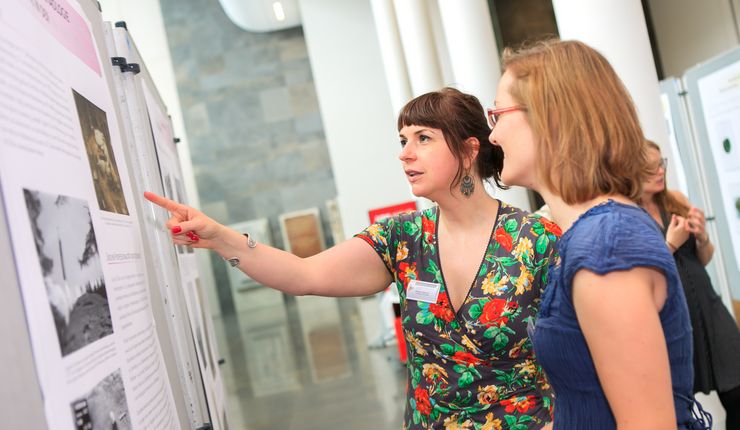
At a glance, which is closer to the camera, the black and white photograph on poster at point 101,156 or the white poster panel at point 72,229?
the white poster panel at point 72,229

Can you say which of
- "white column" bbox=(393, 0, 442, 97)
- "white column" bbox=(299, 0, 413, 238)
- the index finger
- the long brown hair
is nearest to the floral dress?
the index finger

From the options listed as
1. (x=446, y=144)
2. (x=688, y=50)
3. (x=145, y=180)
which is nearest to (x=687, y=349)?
(x=446, y=144)

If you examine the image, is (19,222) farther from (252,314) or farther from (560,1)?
(252,314)

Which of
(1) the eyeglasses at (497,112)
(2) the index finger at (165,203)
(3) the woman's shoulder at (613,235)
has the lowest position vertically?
(3) the woman's shoulder at (613,235)

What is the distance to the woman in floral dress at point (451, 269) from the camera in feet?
6.96

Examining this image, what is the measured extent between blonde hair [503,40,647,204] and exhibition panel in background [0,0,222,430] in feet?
3.14

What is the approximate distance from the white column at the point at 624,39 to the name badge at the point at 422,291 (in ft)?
6.87

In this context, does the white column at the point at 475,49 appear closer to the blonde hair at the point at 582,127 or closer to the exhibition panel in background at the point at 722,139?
the exhibition panel in background at the point at 722,139

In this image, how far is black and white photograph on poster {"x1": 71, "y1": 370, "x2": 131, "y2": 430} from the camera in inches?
43.8

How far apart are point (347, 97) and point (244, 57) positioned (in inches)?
164

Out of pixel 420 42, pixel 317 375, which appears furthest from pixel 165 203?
pixel 420 42

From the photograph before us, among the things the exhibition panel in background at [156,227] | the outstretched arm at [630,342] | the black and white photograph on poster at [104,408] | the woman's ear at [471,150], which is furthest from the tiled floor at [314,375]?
the outstretched arm at [630,342]

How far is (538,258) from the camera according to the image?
218 centimetres

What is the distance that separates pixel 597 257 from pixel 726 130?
164 inches
